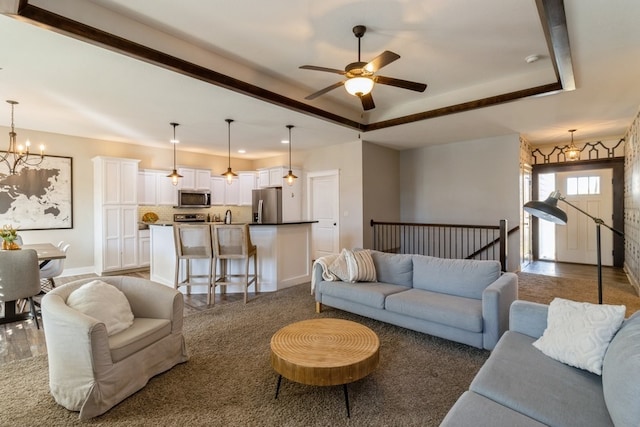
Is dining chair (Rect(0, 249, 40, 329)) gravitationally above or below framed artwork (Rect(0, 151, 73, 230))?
below

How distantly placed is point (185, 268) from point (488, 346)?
4.21 m

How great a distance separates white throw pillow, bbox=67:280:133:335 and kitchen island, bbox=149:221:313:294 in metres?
2.45

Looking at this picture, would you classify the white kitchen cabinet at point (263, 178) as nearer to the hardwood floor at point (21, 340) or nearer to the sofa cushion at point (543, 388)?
the hardwood floor at point (21, 340)

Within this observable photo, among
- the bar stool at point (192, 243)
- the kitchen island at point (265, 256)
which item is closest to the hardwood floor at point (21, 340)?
the bar stool at point (192, 243)

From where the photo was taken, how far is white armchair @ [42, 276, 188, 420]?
6.50 ft

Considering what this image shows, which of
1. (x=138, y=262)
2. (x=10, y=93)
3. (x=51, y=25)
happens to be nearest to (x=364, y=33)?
(x=51, y=25)

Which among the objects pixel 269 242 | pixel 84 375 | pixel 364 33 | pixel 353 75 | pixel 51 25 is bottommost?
pixel 84 375

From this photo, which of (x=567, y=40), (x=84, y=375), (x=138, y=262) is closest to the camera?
(x=84, y=375)

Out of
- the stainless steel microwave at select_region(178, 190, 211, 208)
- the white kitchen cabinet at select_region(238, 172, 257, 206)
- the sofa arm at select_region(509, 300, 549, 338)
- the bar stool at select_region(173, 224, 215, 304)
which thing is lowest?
the sofa arm at select_region(509, 300, 549, 338)

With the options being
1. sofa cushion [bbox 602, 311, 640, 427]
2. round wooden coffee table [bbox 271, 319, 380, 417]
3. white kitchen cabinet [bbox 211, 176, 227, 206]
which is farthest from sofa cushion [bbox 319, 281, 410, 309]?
white kitchen cabinet [bbox 211, 176, 227, 206]

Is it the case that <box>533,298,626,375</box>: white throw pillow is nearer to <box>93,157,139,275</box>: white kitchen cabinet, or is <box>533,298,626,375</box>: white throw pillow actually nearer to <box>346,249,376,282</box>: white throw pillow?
<box>346,249,376,282</box>: white throw pillow

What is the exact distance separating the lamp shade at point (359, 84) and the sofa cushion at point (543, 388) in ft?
7.56

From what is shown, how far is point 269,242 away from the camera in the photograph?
496cm

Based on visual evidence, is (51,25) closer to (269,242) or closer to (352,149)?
(269,242)
